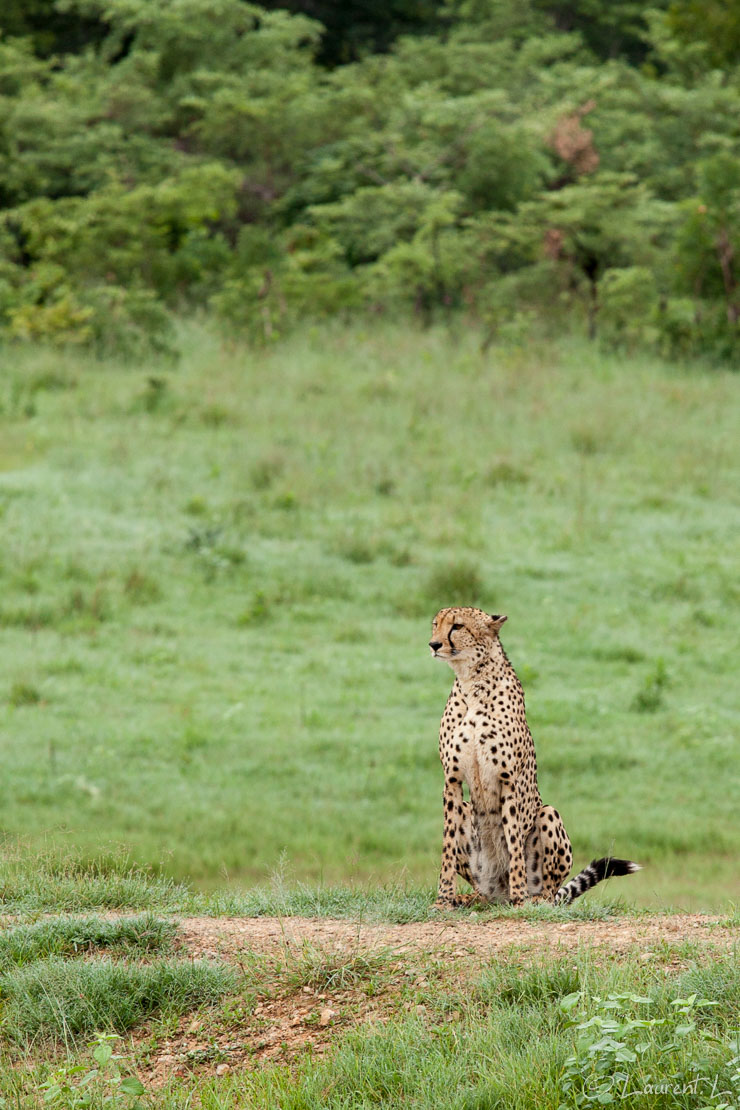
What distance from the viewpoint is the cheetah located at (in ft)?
14.7

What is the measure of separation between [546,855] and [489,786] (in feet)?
1.32

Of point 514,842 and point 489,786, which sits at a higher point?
point 489,786

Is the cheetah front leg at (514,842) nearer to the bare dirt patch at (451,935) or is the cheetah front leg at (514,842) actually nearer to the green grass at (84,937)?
the bare dirt patch at (451,935)

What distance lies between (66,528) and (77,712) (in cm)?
346

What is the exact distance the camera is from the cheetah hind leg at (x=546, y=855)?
471cm

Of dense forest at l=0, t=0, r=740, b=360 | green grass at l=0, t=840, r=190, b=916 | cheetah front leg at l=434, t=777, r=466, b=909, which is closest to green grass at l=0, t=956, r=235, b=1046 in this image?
green grass at l=0, t=840, r=190, b=916

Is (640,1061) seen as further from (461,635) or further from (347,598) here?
(347,598)

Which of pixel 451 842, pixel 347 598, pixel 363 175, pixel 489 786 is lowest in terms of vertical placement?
pixel 347 598

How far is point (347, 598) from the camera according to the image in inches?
421

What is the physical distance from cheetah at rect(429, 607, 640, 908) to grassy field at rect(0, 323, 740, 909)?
56 cm

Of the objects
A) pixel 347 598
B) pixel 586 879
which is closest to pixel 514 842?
pixel 586 879

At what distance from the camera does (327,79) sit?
26.3 m

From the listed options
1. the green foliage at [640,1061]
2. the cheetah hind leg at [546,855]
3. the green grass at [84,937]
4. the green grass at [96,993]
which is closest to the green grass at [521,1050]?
the green foliage at [640,1061]

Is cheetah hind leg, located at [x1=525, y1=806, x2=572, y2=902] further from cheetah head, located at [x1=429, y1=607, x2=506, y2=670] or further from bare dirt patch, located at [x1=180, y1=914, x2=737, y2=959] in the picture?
cheetah head, located at [x1=429, y1=607, x2=506, y2=670]
